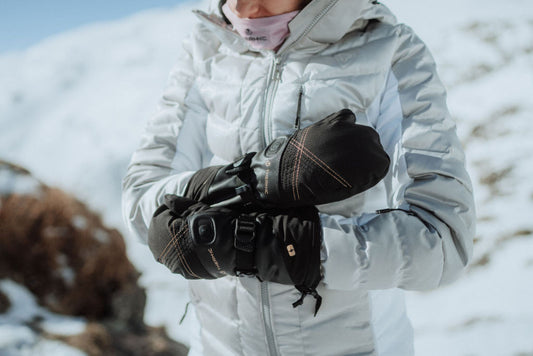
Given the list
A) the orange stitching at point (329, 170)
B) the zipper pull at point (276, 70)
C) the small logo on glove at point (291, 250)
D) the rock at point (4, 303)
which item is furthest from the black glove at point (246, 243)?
the rock at point (4, 303)

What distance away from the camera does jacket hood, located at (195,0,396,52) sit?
102cm

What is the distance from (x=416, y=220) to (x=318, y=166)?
0.82 ft

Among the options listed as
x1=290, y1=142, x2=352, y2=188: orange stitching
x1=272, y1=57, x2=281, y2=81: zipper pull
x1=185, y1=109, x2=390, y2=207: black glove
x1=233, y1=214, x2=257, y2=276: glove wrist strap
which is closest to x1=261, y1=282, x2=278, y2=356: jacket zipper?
x1=233, y1=214, x2=257, y2=276: glove wrist strap

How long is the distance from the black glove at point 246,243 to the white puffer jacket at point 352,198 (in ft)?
0.17

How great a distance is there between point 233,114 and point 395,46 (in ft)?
1.49

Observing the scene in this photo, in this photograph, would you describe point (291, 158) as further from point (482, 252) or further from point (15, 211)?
point (482, 252)

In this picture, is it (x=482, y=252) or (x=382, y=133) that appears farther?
(x=482, y=252)

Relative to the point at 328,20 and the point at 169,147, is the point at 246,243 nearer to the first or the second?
the point at 169,147

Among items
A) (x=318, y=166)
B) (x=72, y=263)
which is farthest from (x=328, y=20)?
(x=72, y=263)

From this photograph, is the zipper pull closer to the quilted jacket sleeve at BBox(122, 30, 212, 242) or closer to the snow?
the quilted jacket sleeve at BBox(122, 30, 212, 242)

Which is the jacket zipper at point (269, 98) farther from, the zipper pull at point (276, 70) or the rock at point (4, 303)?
the rock at point (4, 303)

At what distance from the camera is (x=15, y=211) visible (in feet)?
10.1

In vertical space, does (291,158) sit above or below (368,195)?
above

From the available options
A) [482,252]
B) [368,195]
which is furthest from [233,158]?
[482,252]
